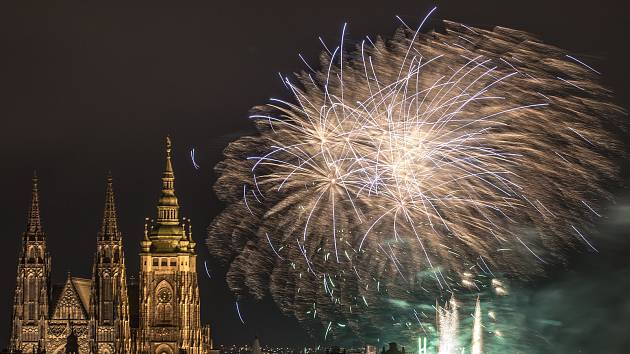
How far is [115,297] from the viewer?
162250 millimetres

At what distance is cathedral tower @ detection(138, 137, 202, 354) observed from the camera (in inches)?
6452

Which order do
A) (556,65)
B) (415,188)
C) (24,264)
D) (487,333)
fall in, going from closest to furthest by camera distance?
(556,65), (415,188), (487,333), (24,264)

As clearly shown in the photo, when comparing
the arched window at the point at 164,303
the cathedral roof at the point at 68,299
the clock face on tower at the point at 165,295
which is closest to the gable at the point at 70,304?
the cathedral roof at the point at 68,299

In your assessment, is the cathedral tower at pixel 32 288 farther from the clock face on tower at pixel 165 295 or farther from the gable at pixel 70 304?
the clock face on tower at pixel 165 295

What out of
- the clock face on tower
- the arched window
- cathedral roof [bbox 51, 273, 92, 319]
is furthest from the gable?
the clock face on tower

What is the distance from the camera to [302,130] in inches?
4220

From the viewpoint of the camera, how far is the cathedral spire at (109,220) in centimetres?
16155

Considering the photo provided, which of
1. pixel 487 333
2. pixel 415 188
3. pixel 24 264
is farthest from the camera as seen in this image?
pixel 24 264

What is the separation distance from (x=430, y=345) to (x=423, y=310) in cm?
353

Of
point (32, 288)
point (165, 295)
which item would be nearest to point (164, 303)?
point (165, 295)

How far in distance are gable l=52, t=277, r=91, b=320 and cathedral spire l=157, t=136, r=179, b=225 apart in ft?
26.1

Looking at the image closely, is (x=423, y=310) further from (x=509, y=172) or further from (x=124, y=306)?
(x=124, y=306)

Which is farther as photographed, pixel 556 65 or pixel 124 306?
pixel 124 306

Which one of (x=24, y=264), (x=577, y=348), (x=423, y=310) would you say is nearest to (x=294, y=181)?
(x=423, y=310)
